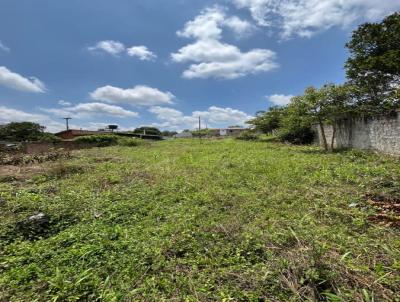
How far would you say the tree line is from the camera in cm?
898

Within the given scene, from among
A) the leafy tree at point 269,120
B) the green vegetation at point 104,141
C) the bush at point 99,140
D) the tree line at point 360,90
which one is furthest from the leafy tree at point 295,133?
the bush at point 99,140

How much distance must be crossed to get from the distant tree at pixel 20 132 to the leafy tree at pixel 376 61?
25.9m

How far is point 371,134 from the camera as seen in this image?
7777 mm

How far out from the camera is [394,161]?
602 centimetres

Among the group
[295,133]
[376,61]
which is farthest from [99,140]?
[376,61]

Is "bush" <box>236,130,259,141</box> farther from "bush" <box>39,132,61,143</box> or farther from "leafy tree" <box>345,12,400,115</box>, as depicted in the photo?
"bush" <box>39,132,61,143</box>

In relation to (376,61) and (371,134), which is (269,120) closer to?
(376,61)

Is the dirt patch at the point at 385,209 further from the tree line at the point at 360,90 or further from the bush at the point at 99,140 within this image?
the bush at the point at 99,140

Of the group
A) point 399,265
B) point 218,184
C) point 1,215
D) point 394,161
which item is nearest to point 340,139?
point 394,161

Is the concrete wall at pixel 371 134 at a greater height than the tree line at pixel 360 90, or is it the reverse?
the tree line at pixel 360 90

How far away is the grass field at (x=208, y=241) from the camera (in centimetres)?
193

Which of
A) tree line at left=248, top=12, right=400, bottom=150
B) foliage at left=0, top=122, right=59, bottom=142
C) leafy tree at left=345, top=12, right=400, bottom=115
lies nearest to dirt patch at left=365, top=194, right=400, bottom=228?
tree line at left=248, top=12, right=400, bottom=150

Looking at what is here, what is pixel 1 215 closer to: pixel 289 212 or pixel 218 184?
pixel 218 184

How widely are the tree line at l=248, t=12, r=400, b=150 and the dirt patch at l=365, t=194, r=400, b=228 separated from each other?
214 inches
